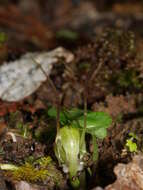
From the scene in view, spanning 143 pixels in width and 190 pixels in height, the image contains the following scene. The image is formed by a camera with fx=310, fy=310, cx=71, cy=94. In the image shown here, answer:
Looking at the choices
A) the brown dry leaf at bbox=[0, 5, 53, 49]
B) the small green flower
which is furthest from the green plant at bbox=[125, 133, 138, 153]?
the brown dry leaf at bbox=[0, 5, 53, 49]

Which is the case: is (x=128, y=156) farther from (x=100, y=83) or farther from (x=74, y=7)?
(x=74, y=7)

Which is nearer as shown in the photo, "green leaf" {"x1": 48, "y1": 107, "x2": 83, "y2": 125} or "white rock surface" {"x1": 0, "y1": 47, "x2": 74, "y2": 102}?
"green leaf" {"x1": 48, "y1": 107, "x2": 83, "y2": 125}

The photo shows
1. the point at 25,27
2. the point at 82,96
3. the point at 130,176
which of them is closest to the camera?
the point at 130,176

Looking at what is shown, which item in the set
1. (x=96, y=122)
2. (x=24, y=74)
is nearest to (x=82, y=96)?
(x=24, y=74)

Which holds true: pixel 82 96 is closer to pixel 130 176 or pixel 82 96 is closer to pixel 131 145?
pixel 131 145

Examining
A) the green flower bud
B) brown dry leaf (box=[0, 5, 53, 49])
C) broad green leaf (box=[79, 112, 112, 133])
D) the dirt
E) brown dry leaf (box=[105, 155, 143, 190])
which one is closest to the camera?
brown dry leaf (box=[105, 155, 143, 190])

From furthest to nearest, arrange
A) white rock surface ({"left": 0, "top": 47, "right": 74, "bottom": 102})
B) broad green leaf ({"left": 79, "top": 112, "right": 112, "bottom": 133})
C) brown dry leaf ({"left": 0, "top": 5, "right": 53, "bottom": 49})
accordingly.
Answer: brown dry leaf ({"left": 0, "top": 5, "right": 53, "bottom": 49}) → white rock surface ({"left": 0, "top": 47, "right": 74, "bottom": 102}) → broad green leaf ({"left": 79, "top": 112, "right": 112, "bottom": 133})

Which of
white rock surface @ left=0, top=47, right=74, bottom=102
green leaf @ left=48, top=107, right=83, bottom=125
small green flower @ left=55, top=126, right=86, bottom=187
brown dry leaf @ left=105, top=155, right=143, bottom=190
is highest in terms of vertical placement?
white rock surface @ left=0, top=47, right=74, bottom=102

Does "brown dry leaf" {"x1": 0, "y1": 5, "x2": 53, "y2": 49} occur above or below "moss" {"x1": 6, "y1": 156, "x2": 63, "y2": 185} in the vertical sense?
above

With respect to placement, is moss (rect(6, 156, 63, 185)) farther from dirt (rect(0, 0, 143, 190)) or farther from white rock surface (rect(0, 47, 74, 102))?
white rock surface (rect(0, 47, 74, 102))

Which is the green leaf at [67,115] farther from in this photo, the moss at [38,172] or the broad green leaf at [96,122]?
the moss at [38,172]
